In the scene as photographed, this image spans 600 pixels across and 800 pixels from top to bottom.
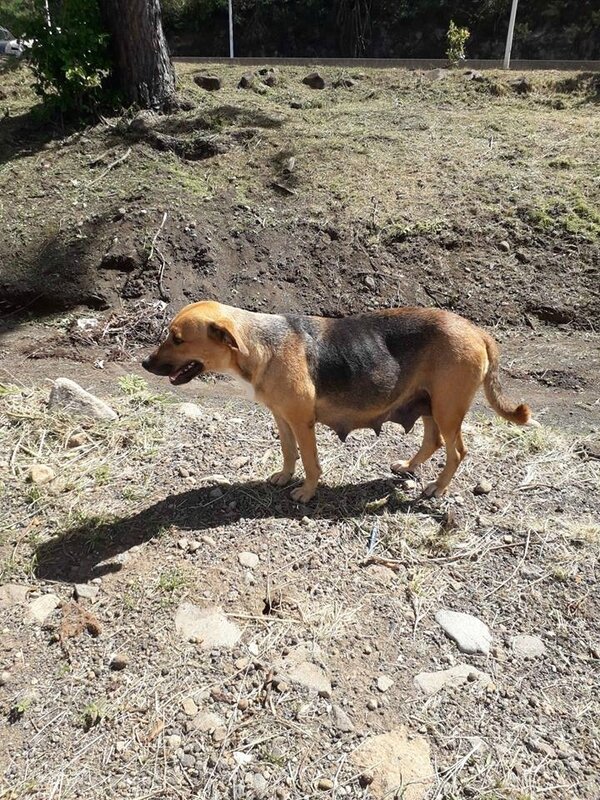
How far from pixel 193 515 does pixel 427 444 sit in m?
1.89

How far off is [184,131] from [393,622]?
9.41 meters

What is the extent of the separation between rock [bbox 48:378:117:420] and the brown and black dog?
1.64 meters

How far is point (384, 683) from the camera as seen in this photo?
3191 millimetres

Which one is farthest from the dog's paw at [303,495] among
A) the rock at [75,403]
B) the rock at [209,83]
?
the rock at [209,83]

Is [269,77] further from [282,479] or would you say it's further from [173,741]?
[173,741]

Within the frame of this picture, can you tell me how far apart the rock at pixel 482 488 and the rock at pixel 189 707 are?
2.73 m

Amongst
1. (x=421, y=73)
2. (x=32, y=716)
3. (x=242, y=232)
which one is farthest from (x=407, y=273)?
(x=421, y=73)

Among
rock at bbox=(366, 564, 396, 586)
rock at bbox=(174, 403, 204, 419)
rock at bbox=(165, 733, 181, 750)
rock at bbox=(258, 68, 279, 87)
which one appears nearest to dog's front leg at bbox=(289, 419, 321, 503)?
rock at bbox=(366, 564, 396, 586)

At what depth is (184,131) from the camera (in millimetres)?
10430

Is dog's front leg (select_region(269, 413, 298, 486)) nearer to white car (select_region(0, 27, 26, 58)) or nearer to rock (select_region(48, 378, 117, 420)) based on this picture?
rock (select_region(48, 378, 117, 420))

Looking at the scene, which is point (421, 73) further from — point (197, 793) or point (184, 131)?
point (197, 793)

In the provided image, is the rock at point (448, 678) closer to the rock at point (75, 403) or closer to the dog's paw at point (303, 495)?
the dog's paw at point (303, 495)

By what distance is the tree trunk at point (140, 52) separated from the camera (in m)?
10.1

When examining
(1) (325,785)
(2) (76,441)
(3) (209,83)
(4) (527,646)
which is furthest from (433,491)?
(3) (209,83)
